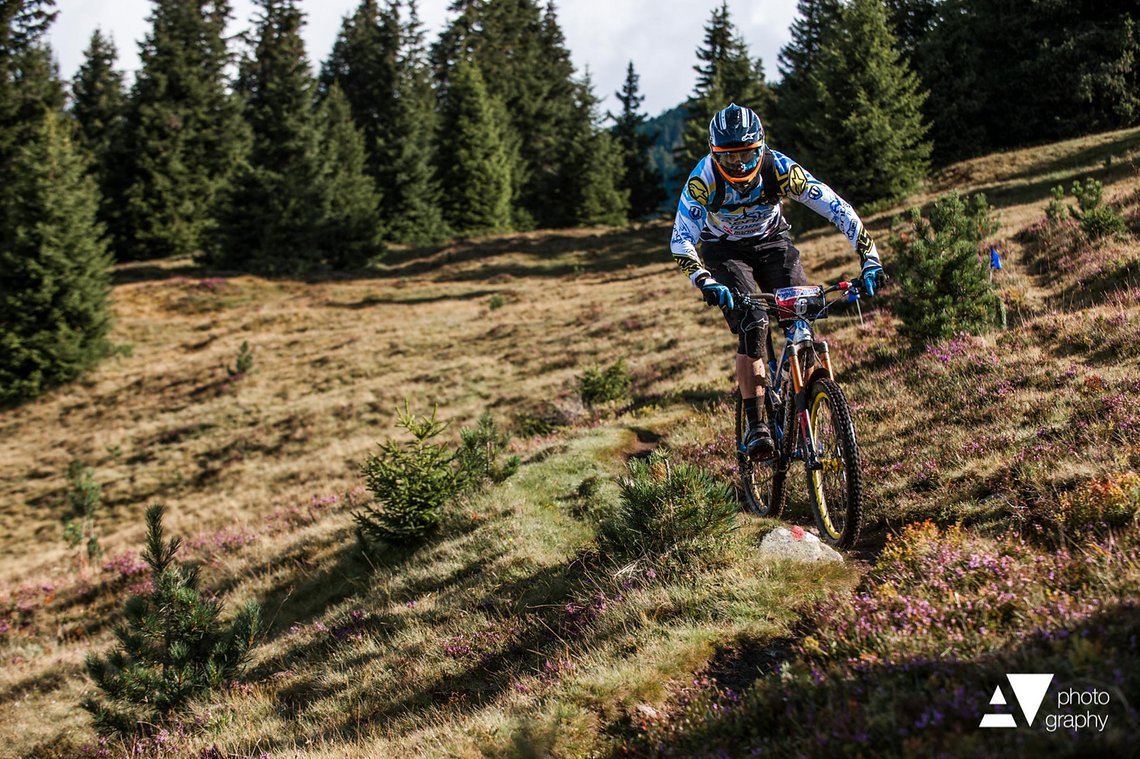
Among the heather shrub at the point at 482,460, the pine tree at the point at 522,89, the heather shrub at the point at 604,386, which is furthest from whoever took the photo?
the pine tree at the point at 522,89

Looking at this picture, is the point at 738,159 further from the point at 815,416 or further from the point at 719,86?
the point at 719,86

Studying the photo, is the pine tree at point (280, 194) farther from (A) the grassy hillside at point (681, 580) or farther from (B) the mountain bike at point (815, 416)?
(B) the mountain bike at point (815, 416)

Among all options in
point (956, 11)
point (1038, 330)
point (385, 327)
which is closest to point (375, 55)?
point (385, 327)

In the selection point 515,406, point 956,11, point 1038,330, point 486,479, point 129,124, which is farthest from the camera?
point 129,124

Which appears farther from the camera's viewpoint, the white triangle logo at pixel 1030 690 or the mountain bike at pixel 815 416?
the mountain bike at pixel 815 416

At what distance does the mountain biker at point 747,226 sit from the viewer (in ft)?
19.9

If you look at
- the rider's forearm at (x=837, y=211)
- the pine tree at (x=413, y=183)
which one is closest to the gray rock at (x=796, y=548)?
the rider's forearm at (x=837, y=211)

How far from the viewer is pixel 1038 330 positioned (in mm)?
9562

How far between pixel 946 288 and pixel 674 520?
6.77 meters

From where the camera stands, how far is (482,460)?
10977mm

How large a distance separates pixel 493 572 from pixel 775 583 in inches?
138

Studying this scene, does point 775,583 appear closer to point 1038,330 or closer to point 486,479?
point 486,479

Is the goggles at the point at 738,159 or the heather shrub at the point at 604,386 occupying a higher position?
the goggles at the point at 738,159

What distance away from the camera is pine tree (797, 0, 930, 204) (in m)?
30.3
